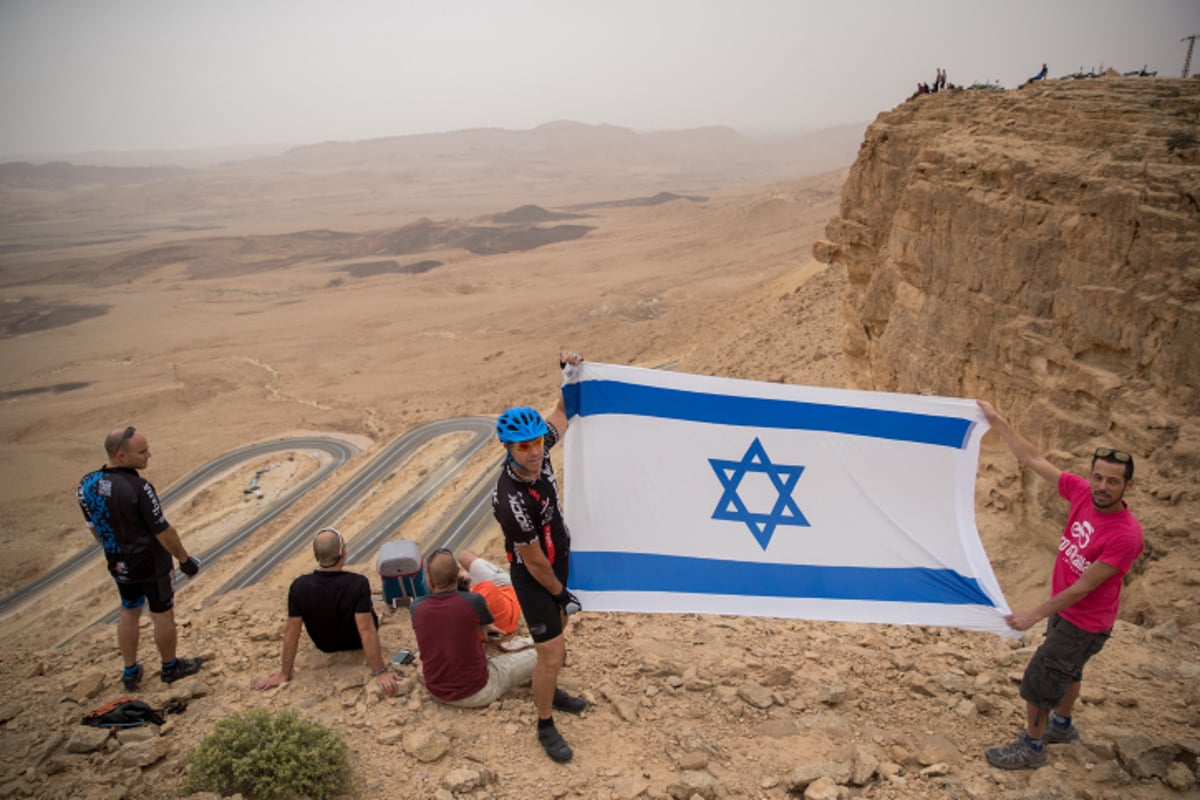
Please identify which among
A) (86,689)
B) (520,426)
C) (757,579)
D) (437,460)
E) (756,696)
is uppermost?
(520,426)

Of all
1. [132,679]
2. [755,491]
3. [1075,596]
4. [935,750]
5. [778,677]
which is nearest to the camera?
[1075,596]

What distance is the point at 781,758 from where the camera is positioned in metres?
4.39

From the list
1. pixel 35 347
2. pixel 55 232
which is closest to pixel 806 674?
pixel 35 347

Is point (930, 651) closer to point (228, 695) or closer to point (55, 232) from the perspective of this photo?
point (228, 695)

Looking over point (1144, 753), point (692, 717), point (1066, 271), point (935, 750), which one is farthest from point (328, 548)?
point (1066, 271)

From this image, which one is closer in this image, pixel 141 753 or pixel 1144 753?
pixel 1144 753

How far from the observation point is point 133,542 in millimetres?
5375

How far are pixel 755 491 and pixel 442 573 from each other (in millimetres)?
2180

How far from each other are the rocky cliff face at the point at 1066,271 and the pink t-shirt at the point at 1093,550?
2.90m

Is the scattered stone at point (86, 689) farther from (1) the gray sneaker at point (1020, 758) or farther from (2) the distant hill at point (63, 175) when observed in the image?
(2) the distant hill at point (63, 175)

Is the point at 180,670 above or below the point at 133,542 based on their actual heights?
below

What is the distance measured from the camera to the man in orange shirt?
567 cm

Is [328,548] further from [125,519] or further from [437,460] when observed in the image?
[437,460]

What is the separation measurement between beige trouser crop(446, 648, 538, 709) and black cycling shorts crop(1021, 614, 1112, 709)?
3137 mm
